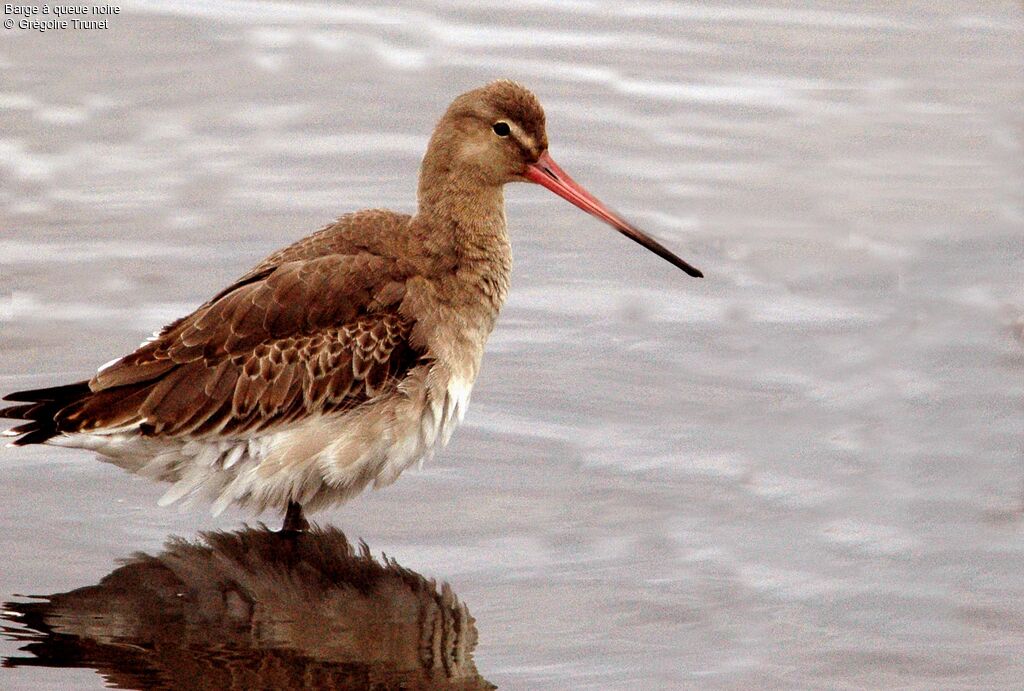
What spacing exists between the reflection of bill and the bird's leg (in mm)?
104

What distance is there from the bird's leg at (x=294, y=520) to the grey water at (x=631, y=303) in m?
0.17

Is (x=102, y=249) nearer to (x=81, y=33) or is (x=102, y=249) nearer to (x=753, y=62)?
(x=81, y=33)

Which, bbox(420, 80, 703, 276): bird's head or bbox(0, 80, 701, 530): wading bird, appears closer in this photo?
bbox(0, 80, 701, 530): wading bird

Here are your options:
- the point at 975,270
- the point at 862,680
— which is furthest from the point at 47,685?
the point at 975,270

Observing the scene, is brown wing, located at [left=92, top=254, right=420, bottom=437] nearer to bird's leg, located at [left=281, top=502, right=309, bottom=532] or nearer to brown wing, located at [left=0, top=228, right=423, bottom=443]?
brown wing, located at [left=0, top=228, right=423, bottom=443]

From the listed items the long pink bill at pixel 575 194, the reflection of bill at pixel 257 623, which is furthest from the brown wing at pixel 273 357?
the long pink bill at pixel 575 194

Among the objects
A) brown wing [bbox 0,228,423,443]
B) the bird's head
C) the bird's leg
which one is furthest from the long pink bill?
the bird's leg

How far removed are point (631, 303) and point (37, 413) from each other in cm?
330

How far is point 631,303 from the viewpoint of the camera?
940cm

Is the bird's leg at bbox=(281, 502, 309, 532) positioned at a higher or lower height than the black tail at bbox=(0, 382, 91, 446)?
lower

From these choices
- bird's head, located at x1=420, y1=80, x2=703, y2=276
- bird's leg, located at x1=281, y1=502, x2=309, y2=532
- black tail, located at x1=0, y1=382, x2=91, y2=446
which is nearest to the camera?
black tail, located at x1=0, y1=382, x2=91, y2=446

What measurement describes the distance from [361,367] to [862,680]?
216 cm

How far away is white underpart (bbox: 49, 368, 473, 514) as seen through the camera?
7156 millimetres

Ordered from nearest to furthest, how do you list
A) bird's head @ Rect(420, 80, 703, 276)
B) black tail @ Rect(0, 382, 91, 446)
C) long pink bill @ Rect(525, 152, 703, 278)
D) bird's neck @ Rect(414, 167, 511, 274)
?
black tail @ Rect(0, 382, 91, 446)
bird's neck @ Rect(414, 167, 511, 274)
bird's head @ Rect(420, 80, 703, 276)
long pink bill @ Rect(525, 152, 703, 278)
